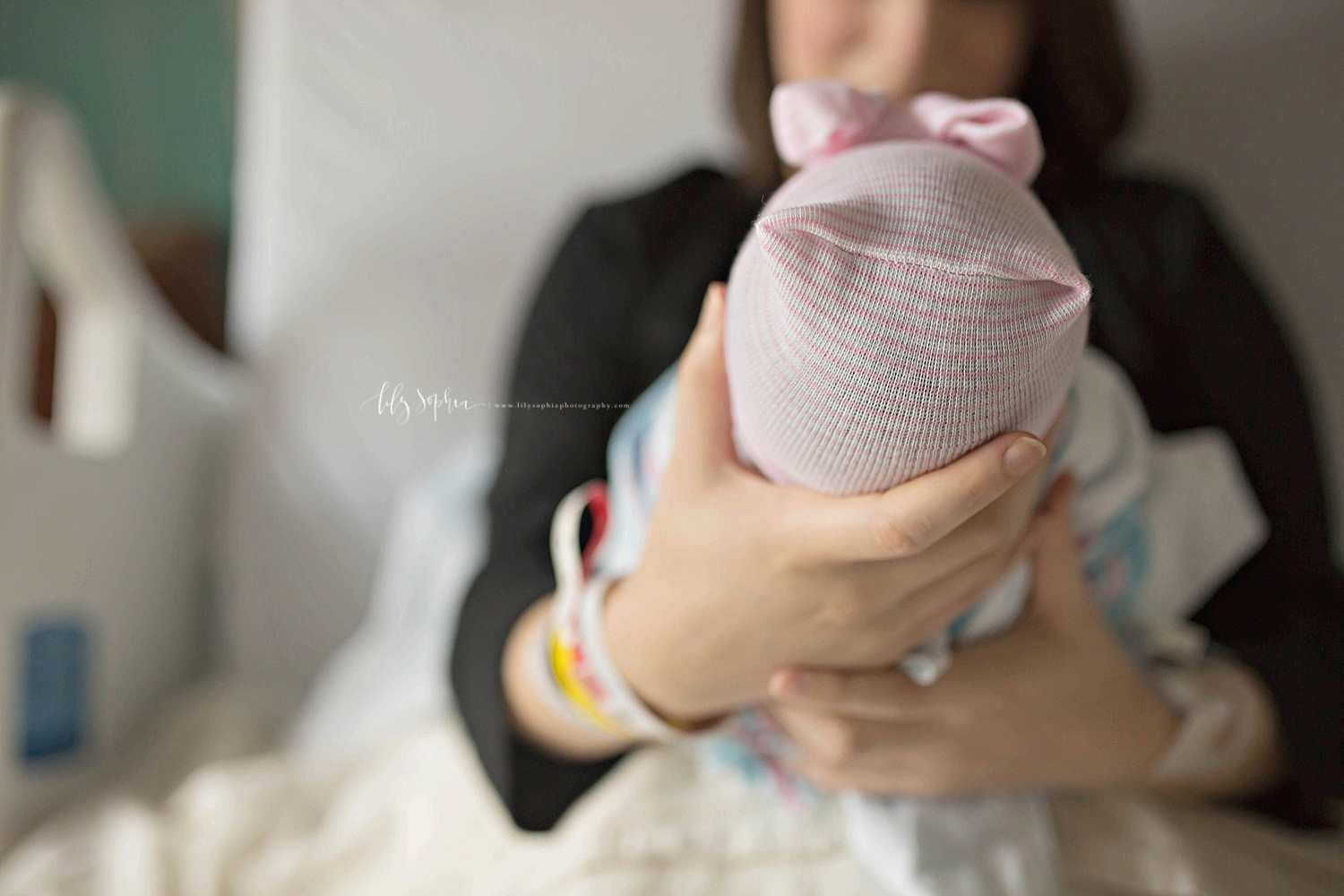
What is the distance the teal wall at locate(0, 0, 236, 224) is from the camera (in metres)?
1.12

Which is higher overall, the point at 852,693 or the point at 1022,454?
the point at 1022,454

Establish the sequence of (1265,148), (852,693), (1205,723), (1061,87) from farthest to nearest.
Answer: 1. (1265,148)
2. (1061,87)
3. (1205,723)
4. (852,693)

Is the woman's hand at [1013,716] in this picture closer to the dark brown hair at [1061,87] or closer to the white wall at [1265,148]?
the dark brown hair at [1061,87]

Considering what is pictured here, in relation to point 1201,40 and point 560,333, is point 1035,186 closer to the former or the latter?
point 560,333

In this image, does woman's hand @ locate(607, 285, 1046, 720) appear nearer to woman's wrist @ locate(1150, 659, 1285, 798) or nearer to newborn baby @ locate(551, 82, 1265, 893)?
newborn baby @ locate(551, 82, 1265, 893)

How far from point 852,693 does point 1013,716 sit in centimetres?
11

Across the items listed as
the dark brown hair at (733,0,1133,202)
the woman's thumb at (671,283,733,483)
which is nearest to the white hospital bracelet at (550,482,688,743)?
the woman's thumb at (671,283,733,483)

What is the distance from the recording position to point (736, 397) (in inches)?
11.1

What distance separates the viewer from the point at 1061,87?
570 millimetres

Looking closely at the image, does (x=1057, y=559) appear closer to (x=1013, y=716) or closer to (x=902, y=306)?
(x=1013, y=716)

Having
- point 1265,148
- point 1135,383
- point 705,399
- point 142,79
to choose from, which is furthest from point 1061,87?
point 142,79

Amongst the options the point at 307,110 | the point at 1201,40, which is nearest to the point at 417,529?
the point at 307,110

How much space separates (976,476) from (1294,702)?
394mm

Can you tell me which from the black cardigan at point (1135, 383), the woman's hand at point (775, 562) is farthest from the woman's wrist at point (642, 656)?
the black cardigan at point (1135, 383)
